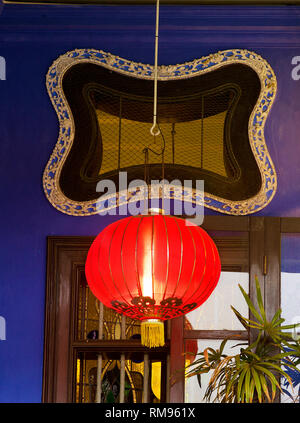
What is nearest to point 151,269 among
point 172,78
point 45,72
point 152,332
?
point 152,332

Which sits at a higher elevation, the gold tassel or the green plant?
the gold tassel

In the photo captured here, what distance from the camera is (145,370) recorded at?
4.84 meters

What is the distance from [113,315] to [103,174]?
2.91 feet

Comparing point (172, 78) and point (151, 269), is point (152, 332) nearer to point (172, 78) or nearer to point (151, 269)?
point (151, 269)

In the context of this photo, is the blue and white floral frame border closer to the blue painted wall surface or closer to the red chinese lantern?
the blue painted wall surface

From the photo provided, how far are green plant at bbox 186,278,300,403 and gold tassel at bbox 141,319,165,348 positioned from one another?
2.35 feet

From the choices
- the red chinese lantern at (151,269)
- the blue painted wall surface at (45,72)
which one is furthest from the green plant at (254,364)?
the blue painted wall surface at (45,72)

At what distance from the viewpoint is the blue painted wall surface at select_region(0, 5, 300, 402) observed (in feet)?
15.9

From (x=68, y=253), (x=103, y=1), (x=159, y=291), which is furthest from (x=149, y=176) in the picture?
(x=159, y=291)

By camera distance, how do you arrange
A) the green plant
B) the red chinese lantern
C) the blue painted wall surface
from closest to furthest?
the red chinese lantern
the green plant
the blue painted wall surface

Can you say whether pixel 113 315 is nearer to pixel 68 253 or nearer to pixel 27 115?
pixel 68 253

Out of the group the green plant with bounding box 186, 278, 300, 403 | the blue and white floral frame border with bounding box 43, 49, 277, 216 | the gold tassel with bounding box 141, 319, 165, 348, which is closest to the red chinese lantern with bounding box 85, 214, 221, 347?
the gold tassel with bounding box 141, 319, 165, 348

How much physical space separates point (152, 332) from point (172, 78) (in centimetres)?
203
